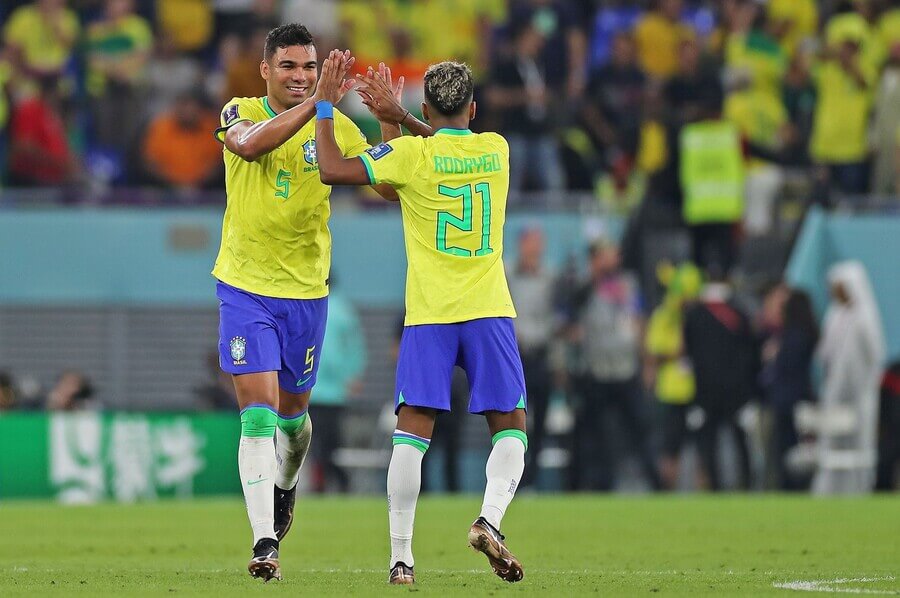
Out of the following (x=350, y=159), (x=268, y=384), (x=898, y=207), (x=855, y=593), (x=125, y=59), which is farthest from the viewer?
(x=125, y=59)

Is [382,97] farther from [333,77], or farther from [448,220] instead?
[448,220]

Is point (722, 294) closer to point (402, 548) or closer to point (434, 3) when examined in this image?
point (434, 3)

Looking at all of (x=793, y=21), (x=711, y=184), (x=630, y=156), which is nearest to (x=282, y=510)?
(x=711, y=184)

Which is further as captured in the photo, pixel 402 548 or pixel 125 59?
pixel 125 59

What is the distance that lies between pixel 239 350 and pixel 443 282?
112cm

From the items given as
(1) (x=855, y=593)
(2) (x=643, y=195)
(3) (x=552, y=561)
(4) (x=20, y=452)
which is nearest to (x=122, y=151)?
(4) (x=20, y=452)

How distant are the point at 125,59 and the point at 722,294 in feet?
23.6

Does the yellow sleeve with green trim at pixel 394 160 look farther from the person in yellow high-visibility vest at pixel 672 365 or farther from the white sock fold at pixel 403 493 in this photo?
the person in yellow high-visibility vest at pixel 672 365

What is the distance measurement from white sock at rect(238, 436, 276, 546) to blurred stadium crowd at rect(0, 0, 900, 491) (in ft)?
27.4

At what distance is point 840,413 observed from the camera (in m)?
17.8

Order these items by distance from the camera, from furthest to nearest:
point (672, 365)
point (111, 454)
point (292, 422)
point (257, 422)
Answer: point (672, 365) < point (111, 454) < point (292, 422) < point (257, 422)

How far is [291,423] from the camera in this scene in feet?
31.1

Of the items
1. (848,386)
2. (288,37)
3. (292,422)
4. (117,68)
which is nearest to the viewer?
(288,37)

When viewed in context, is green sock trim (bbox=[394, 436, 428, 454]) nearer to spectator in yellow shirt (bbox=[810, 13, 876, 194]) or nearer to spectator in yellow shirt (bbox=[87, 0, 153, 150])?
spectator in yellow shirt (bbox=[87, 0, 153, 150])
